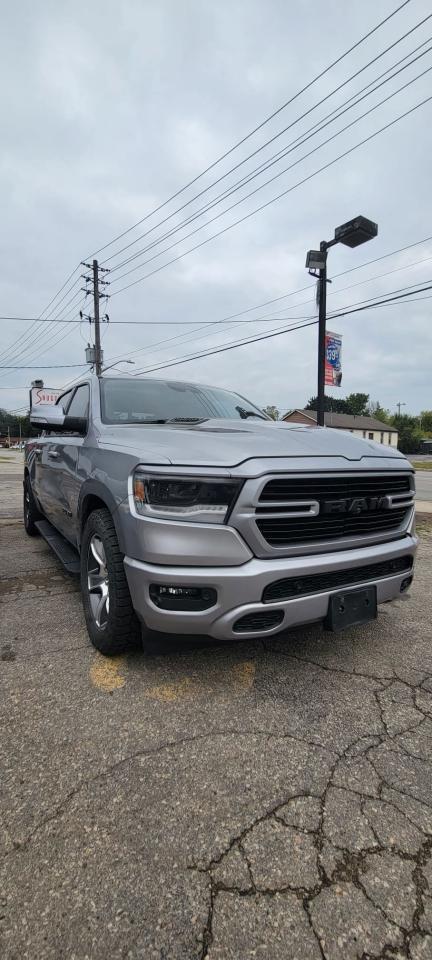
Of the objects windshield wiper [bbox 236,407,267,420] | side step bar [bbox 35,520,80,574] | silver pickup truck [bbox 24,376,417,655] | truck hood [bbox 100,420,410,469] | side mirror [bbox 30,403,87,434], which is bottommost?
side step bar [bbox 35,520,80,574]

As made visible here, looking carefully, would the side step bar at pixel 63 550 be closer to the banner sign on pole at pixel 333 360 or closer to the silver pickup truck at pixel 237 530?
the silver pickup truck at pixel 237 530

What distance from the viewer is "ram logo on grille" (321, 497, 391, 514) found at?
2.35m

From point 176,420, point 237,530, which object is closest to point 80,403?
point 176,420

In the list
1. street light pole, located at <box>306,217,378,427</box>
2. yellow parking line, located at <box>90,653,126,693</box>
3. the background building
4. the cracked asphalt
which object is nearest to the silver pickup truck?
yellow parking line, located at <box>90,653,126,693</box>

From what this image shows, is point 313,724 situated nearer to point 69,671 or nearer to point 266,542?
point 266,542

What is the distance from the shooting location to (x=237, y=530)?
2121 millimetres

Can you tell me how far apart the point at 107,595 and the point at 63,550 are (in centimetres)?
156

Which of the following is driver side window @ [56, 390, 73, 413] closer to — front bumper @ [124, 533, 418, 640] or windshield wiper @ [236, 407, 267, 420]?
windshield wiper @ [236, 407, 267, 420]

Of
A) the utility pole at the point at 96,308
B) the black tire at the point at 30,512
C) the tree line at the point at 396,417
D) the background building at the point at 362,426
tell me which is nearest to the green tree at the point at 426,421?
the tree line at the point at 396,417

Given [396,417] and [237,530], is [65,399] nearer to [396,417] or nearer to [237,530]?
[237,530]

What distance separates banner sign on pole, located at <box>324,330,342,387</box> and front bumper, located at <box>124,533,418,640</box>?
27.2ft

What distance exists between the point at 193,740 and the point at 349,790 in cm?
63

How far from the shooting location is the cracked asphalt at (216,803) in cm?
125

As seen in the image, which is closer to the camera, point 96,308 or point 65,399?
point 65,399
